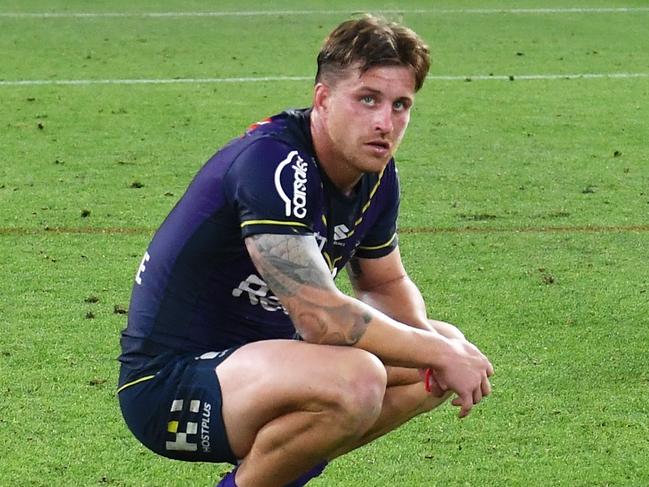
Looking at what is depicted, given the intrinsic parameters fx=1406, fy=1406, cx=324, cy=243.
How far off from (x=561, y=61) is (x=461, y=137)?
382 cm

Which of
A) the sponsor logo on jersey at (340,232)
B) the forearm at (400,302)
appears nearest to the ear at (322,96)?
the sponsor logo on jersey at (340,232)

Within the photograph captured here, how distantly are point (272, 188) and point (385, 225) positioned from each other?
2.17 feet

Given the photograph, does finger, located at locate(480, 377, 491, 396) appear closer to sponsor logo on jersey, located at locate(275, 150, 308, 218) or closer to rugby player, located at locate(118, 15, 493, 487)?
rugby player, located at locate(118, 15, 493, 487)

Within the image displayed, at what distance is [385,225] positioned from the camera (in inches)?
164

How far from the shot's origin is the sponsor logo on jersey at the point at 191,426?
3727mm

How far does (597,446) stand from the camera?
4.59 m

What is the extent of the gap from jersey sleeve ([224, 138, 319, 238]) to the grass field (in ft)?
3.54

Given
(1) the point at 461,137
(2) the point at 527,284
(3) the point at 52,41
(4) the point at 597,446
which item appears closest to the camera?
(4) the point at 597,446

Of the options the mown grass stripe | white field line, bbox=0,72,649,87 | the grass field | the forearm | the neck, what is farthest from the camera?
white field line, bbox=0,72,649,87

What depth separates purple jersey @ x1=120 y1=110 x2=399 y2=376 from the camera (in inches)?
142

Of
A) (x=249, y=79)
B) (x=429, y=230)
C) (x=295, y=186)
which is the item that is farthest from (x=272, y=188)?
(x=249, y=79)

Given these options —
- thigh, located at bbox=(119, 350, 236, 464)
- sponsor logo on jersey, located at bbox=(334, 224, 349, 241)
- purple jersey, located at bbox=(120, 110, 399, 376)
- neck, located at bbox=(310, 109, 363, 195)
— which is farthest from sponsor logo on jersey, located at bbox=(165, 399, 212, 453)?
neck, located at bbox=(310, 109, 363, 195)

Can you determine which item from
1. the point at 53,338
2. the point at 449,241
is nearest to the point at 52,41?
the point at 449,241

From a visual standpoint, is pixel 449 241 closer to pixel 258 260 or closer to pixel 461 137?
pixel 461 137
